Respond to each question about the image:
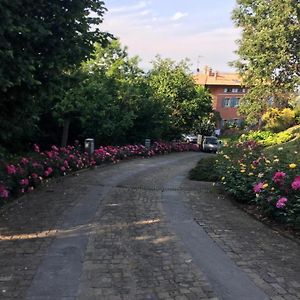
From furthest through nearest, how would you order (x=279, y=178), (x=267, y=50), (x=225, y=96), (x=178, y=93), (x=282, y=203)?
(x=225, y=96) < (x=178, y=93) < (x=267, y=50) < (x=279, y=178) < (x=282, y=203)

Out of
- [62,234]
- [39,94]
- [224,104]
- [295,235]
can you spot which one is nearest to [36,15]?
[39,94]

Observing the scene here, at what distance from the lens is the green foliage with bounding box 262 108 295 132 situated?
1423 inches

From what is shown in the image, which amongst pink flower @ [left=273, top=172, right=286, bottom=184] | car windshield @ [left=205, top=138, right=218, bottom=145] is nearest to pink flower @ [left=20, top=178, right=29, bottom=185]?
pink flower @ [left=273, top=172, right=286, bottom=184]

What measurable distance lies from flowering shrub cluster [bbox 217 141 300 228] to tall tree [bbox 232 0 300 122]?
23209 mm

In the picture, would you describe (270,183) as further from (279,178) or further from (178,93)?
(178,93)

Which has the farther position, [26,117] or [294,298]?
[26,117]

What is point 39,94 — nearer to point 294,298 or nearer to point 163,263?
point 163,263

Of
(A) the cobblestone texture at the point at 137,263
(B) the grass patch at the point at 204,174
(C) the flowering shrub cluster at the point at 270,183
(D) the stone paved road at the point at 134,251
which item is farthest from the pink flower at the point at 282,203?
(B) the grass patch at the point at 204,174

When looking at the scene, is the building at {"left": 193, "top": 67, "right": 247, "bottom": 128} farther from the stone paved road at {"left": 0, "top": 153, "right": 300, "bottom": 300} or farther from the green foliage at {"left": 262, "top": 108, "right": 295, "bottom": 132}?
the stone paved road at {"left": 0, "top": 153, "right": 300, "bottom": 300}

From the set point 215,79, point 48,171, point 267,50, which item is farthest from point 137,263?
point 215,79

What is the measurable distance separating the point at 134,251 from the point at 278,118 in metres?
32.5

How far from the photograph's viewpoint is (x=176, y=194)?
11234mm

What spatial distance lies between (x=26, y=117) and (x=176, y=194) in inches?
158

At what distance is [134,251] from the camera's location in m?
6.08
